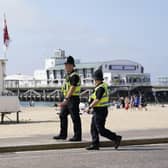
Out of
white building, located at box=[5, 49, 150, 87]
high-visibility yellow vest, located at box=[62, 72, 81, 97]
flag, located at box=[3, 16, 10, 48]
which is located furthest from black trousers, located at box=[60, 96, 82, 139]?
white building, located at box=[5, 49, 150, 87]

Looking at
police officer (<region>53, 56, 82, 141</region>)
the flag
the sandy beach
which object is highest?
the flag

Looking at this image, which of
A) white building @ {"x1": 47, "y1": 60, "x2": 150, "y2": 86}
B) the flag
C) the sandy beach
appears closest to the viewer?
the sandy beach

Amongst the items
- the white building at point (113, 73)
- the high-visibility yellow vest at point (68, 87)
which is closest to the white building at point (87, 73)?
the white building at point (113, 73)

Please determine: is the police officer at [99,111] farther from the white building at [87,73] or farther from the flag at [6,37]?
the white building at [87,73]

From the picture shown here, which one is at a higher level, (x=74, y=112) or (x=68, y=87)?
(x=68, y=87)

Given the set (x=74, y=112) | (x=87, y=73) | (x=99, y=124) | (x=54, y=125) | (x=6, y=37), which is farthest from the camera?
(x=87, y=73)

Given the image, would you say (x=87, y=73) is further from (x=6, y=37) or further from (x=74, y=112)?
(x=74, y=112)

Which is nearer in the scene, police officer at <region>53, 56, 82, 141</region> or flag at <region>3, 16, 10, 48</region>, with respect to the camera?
police officer at <region>53, 56, 82, 141</region>

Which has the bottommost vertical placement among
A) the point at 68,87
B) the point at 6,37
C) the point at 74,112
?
the point at 74,112

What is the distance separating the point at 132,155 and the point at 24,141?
11.1 ft

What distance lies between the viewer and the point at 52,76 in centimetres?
16750

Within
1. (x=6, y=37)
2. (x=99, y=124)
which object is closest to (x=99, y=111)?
(x=99, y=124)

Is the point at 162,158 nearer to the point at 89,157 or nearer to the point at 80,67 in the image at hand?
the point at 89,157

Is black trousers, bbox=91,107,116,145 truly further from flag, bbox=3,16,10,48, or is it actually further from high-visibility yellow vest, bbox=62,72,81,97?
flag, bbox=3,16,10,48
